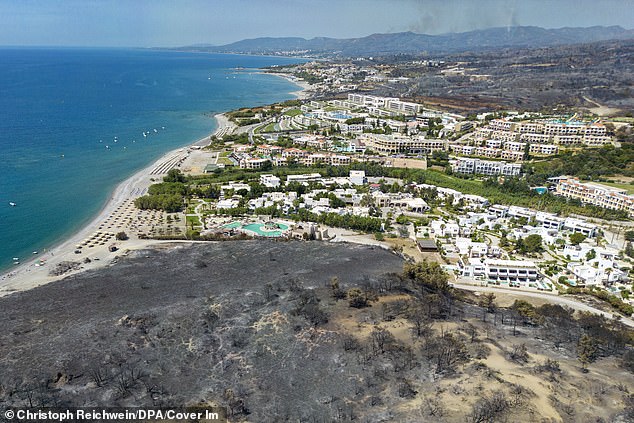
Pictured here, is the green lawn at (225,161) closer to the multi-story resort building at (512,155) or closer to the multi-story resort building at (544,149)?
the multi-story resort building at (512,155)

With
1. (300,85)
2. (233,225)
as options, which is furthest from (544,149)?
(300,85)

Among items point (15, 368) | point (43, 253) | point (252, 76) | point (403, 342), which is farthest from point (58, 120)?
point (252, 76)

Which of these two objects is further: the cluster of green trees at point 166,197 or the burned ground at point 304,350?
the cluster of green trees at point 166,197

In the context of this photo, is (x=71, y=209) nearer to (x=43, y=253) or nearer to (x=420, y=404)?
(x=43, y=253)

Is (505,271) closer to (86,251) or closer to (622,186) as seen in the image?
(622,186)

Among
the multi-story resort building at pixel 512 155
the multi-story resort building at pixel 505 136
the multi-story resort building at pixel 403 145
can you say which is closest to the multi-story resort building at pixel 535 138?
the multi-story resort building at pixel 505 136

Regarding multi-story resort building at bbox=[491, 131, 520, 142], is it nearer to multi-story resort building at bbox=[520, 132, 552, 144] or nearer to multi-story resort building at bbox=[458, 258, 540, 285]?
multi-story resort building at bbox=[520, 132, 552, 144]

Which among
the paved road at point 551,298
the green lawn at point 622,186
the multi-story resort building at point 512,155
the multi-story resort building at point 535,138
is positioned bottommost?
the paved road at point 551,298
